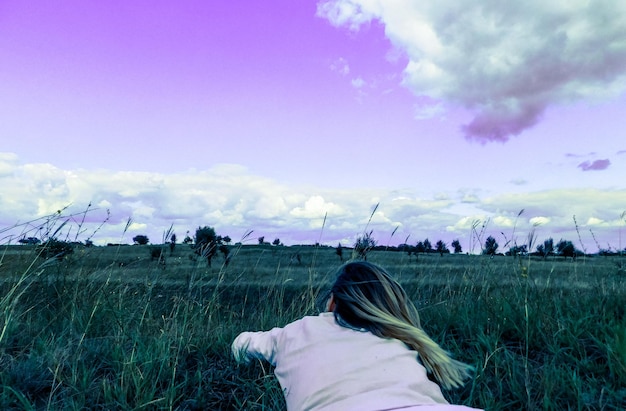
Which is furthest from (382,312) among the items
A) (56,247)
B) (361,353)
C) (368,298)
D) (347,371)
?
(56,247)

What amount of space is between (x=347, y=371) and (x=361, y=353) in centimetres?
13

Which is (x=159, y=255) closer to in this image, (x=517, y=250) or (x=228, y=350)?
(x=228, y=350)

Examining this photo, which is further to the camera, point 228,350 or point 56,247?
point 56,247

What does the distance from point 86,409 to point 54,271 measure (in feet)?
8.97

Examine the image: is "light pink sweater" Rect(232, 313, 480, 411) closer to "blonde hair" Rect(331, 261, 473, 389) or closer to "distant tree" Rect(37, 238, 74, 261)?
"blonde hair" Rect(331, 261, 473, 389)

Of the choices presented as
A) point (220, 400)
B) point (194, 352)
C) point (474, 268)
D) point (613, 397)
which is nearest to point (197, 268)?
point (194, 352)

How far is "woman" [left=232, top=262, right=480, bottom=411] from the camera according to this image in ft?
6.82

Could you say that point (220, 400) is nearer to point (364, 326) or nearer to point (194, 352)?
point (194, 352)

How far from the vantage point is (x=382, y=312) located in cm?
250

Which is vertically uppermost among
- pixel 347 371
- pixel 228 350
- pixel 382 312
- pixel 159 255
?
pixel 159 255

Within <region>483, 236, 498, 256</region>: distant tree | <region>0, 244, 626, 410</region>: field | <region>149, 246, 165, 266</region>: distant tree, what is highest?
<region>483, 236, 498, 256</region>: distant tree

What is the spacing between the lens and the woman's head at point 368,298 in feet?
8.14

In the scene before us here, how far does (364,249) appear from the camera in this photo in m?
5.20

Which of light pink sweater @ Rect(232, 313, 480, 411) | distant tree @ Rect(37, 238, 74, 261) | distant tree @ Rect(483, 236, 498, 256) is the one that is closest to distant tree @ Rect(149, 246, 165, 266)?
distant tree @ Rect(37, 238, 74, 261)
